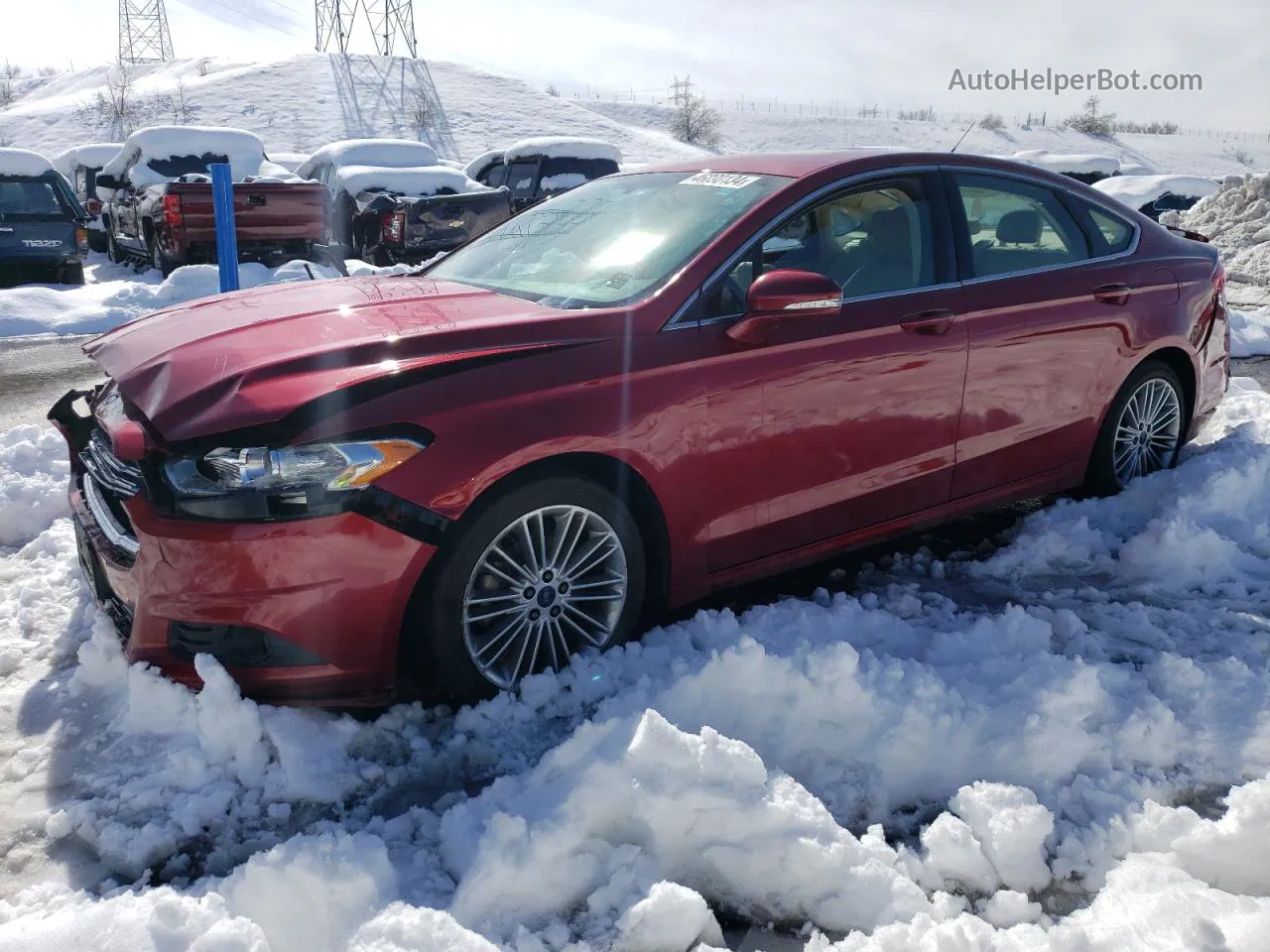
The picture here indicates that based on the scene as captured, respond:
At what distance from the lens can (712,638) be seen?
10.6 ft

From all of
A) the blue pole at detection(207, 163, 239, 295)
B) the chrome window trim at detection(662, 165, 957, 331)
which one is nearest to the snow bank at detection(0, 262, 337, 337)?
the blue pole at detection(207, 163, 239, 295)

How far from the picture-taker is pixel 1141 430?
15.5 feet

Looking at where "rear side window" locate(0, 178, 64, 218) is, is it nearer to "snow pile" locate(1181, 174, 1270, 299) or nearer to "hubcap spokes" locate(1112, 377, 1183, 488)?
"hubcap spokes" locate(1112, 377, 1183, 488)

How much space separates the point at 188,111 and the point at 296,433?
57768 mm

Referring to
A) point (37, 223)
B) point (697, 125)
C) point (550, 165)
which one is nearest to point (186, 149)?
point (37, 223)

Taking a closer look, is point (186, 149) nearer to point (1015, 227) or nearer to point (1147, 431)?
point (1015, 227)

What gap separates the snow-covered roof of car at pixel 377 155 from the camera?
1504cm

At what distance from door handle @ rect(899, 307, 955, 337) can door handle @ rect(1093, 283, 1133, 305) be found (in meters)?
0.96

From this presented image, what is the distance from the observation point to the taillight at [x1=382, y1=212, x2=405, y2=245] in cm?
1180

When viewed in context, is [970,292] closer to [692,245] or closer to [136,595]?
[692,245]

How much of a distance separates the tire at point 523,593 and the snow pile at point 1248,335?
7053mm

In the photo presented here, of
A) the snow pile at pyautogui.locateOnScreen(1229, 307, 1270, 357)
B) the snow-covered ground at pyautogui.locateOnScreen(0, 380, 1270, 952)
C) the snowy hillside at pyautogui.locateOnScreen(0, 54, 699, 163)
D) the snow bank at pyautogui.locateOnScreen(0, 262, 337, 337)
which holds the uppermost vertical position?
the snowy hillside at pyautogui.locateOnScreen(0, 54, 699, 163)

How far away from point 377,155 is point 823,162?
12810 mm

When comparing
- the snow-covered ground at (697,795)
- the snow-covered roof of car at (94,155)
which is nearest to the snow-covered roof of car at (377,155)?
the snow-covered roof of car at (94,155)
